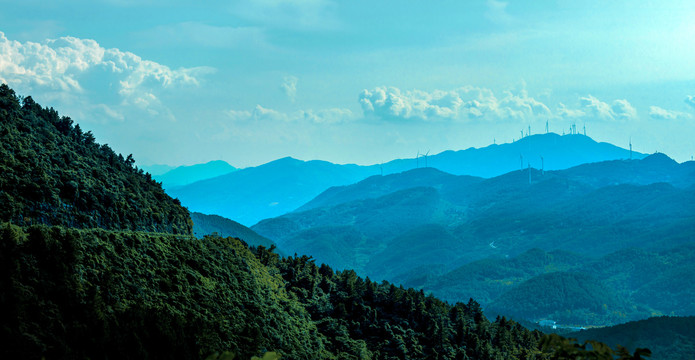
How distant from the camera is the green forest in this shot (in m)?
55.8

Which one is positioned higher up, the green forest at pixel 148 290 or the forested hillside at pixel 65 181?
the forested hillside at pixel 65 181

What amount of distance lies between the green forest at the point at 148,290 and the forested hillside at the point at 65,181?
0.68 ft

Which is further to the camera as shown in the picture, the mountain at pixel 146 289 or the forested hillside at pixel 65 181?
the forested hillside at pixel 65 181

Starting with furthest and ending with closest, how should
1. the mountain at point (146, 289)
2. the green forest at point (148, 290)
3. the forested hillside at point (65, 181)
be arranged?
the forested hillside at point (65, 181) < the mountain at point (146, 289) < the green forest at point (148, 290)

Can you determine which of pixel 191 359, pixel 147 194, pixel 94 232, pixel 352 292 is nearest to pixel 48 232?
pixel 94 232

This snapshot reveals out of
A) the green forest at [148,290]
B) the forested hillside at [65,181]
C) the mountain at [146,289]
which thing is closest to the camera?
the green forest at [148,290]

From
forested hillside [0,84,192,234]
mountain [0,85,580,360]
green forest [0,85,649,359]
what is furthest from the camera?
forested hillside [0,84,192,234]

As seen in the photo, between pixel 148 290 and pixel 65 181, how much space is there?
2431 centimetres

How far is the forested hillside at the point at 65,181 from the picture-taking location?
76.5 m

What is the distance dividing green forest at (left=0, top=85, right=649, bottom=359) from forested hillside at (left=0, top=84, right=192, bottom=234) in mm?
208

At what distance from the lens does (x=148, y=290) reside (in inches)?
2773

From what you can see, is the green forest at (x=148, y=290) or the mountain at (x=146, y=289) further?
the mountain at (x=146, y=289)

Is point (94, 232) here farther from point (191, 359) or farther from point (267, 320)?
point (267, 320)

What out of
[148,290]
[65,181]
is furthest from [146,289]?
[65,181]
